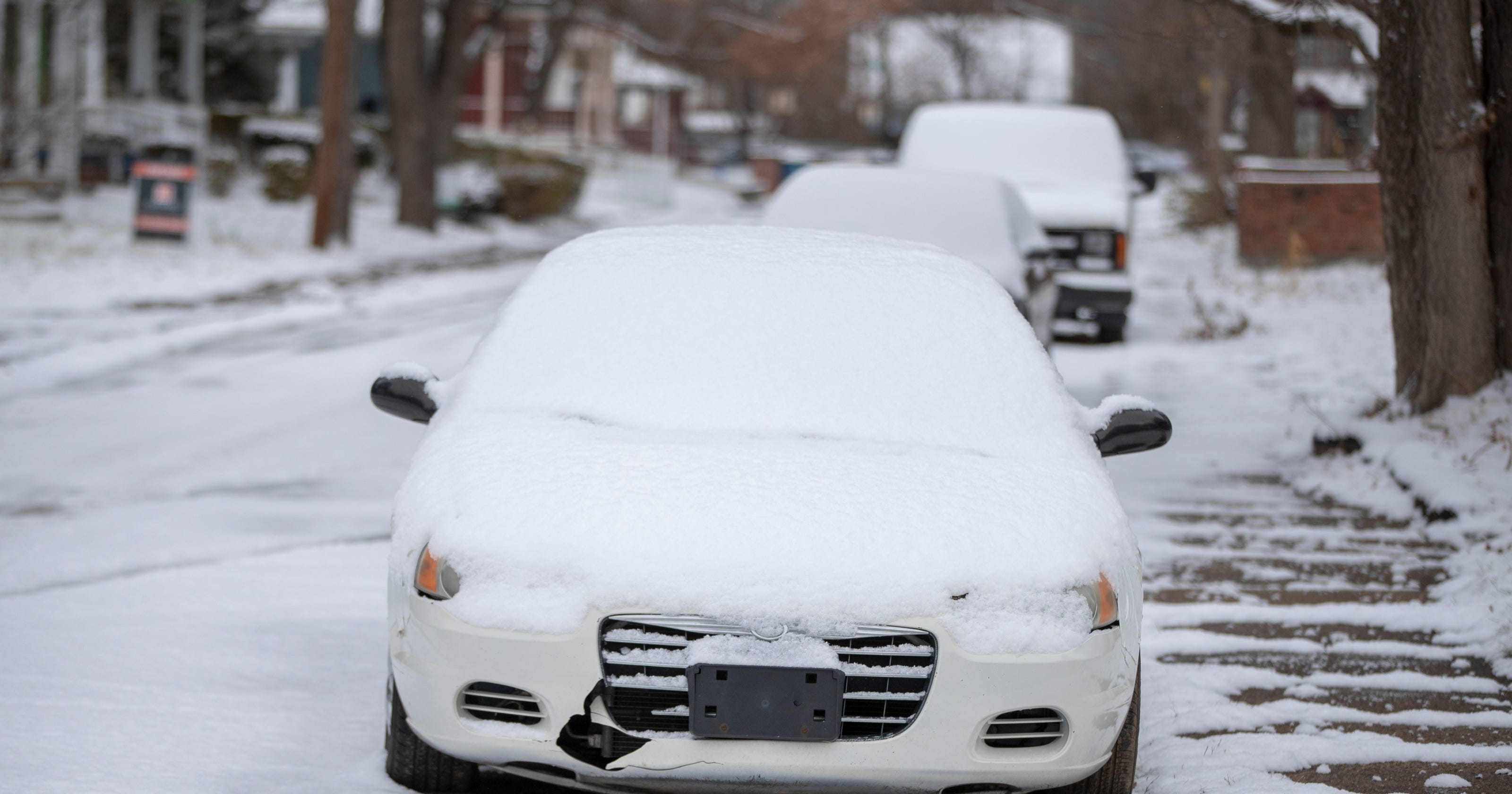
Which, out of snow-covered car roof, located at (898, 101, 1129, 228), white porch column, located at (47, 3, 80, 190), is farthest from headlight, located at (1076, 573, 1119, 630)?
white porch column, located at (47, 3, 80, 190)

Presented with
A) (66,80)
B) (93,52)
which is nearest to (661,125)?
(93,52)

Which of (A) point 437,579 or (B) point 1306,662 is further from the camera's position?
(B) point 1306,662

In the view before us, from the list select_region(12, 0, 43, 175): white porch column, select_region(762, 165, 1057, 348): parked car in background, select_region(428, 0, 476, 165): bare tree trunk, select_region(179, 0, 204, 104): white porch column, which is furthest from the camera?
select_region(179, 0, 204, 104): white porch column

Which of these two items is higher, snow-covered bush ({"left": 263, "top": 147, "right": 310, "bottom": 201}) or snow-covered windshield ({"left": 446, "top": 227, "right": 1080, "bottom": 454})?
snow-covered windshield ({"left": 446, "top": 227, "right": 1080, "bottom": 454})

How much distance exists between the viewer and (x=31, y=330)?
42.8 feet

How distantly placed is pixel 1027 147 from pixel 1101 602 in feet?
41.2

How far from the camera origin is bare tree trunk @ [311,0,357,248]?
19.8 meters

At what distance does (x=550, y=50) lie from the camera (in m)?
43.3

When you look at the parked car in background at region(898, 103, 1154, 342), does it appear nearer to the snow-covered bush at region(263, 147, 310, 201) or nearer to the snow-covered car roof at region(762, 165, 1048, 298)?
the snow-covered car roof at region(762, 165, 1048, 298)

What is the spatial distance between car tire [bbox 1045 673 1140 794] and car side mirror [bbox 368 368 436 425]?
2.01 meters

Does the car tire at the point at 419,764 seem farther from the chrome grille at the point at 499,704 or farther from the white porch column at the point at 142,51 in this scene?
the white porch column at the point at 142,51

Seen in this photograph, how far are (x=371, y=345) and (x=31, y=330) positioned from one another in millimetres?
2718

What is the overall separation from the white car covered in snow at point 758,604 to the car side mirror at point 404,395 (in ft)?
0.94

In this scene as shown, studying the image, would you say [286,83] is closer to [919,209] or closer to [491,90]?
[491,90]
